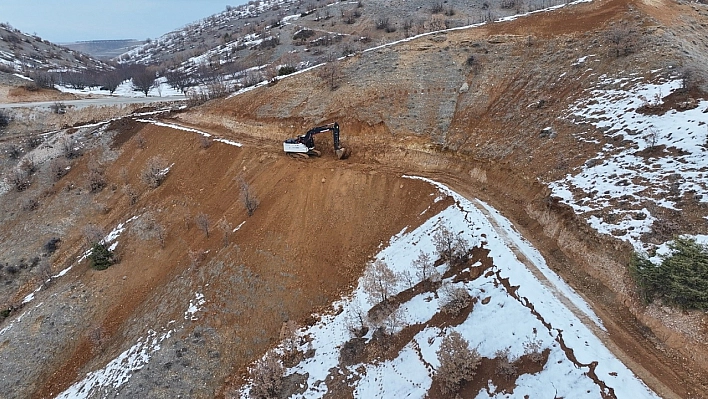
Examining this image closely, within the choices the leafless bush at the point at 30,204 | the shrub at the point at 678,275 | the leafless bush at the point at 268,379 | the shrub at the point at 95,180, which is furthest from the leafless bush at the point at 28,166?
the shrub at the point at 678,275

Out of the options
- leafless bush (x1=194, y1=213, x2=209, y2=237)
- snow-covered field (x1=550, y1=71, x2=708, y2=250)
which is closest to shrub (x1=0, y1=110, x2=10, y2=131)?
leafless bush (x1=194, y1=213, x2=209, y2=237)

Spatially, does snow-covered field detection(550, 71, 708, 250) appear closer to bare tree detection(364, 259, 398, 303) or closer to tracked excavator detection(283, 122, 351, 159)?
bare tree detection(364, 259, 398, 303)

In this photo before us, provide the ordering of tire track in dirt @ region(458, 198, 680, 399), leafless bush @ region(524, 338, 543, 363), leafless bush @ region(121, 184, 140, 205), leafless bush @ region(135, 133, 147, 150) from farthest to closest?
leafless bush @ region(135, 133, 147, 150) < leafless bush @ region(121, 184, 140, 205) < leafless bush @ region(524, 338, 543, 363) < tire track in dirt @ region(458, 198, 680, 399)

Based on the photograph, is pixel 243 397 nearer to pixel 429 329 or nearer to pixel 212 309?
pixel 212 309

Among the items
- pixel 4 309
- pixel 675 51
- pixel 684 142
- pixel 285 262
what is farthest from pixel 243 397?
pixel 675 51

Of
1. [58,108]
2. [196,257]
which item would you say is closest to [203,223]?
[196,257]

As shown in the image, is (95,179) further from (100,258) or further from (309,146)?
(309,146)
